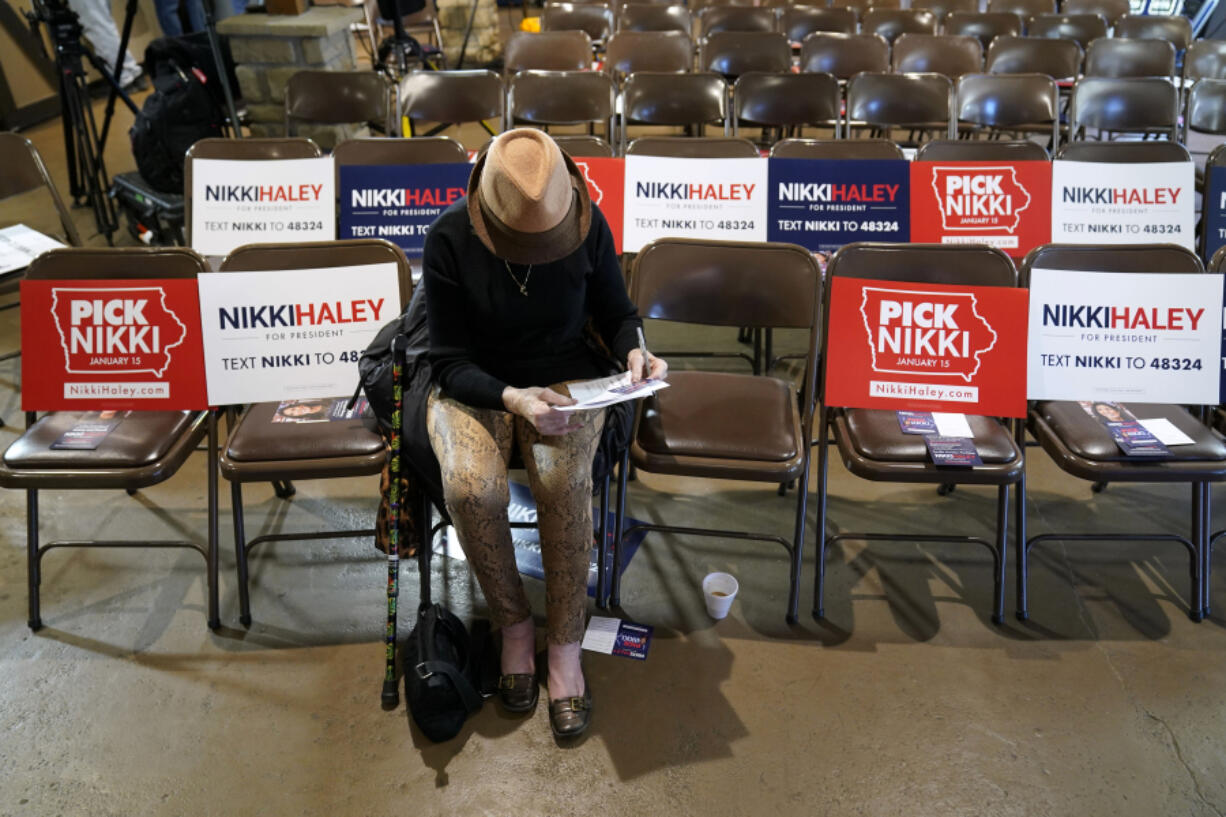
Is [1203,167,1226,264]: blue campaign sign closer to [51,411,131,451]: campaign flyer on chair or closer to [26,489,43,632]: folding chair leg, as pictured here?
[51,411,131,451]: campaign flyer on chair

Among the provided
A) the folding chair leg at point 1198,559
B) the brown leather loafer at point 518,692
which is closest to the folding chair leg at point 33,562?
the brown leather loafer at point 518,692

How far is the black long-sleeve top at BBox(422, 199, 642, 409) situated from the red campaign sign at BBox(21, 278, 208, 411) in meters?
0.83

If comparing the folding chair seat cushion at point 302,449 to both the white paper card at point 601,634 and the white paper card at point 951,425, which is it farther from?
the white paper card at point 951,425

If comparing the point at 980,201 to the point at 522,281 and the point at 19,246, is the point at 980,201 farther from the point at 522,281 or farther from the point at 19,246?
the point at 19,246

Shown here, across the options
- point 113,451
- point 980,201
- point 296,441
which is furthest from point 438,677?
point 980,201

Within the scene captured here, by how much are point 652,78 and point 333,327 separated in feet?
8.46

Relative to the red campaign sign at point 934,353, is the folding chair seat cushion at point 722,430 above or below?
below

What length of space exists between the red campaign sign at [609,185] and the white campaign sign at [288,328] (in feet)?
3.53

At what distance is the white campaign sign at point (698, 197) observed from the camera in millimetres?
3328

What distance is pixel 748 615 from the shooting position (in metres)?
2.61

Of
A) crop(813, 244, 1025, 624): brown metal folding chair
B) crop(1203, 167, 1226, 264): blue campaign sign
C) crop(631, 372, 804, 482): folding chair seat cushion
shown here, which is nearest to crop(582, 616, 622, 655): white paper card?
crop(631, 372, 804, 482): folding chair seat cushion

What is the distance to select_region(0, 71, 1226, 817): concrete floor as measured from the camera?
205 centimetres

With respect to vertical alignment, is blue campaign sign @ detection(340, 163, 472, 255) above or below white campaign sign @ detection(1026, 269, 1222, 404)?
above

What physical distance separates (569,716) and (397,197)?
2.14m
